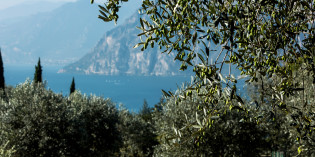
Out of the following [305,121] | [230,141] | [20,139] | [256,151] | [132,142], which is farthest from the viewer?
[132,142]

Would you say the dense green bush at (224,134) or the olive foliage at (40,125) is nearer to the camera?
the dense green bush at (224,134)

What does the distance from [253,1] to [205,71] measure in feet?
3.41

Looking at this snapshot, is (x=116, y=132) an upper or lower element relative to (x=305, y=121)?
lower

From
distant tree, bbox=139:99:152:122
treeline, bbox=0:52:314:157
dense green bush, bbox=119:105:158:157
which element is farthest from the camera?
distant tree, bbox=139:99:152:122

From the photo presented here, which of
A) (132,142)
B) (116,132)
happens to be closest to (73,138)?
(116,132)

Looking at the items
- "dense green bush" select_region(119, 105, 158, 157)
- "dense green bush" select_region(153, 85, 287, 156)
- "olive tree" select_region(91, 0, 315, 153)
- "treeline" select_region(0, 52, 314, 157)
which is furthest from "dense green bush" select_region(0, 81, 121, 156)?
"olive tree" select_region(91, 0, 315, 153)

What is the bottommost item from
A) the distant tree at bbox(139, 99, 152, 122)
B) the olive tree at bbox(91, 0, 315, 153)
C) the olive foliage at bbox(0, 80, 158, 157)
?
the distant tree at bbox(139, 99, 152, 122)

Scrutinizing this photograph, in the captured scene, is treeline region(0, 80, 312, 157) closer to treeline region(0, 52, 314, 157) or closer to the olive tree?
treeline region(0, 52, 314, 157)

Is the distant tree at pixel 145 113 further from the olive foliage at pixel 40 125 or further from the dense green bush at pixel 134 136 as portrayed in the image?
the olive foliage at pixel 40 125

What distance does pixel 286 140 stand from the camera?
67.2ft

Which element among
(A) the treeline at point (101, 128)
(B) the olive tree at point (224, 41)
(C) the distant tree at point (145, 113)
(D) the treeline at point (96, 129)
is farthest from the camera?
(C) the distant tree at point (145, 113)

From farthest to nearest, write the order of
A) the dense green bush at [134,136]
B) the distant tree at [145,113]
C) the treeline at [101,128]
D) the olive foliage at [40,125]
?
the distant tree at [145,113]
the dense green bush at [134,136]
the olive foliage at [40,125]
the treeline at [101,128]

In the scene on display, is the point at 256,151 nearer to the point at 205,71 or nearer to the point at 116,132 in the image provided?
the point at 116,132

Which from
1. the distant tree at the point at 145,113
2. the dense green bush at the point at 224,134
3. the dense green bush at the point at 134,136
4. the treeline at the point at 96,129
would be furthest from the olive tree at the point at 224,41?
the distant tree at the point at 145,113
